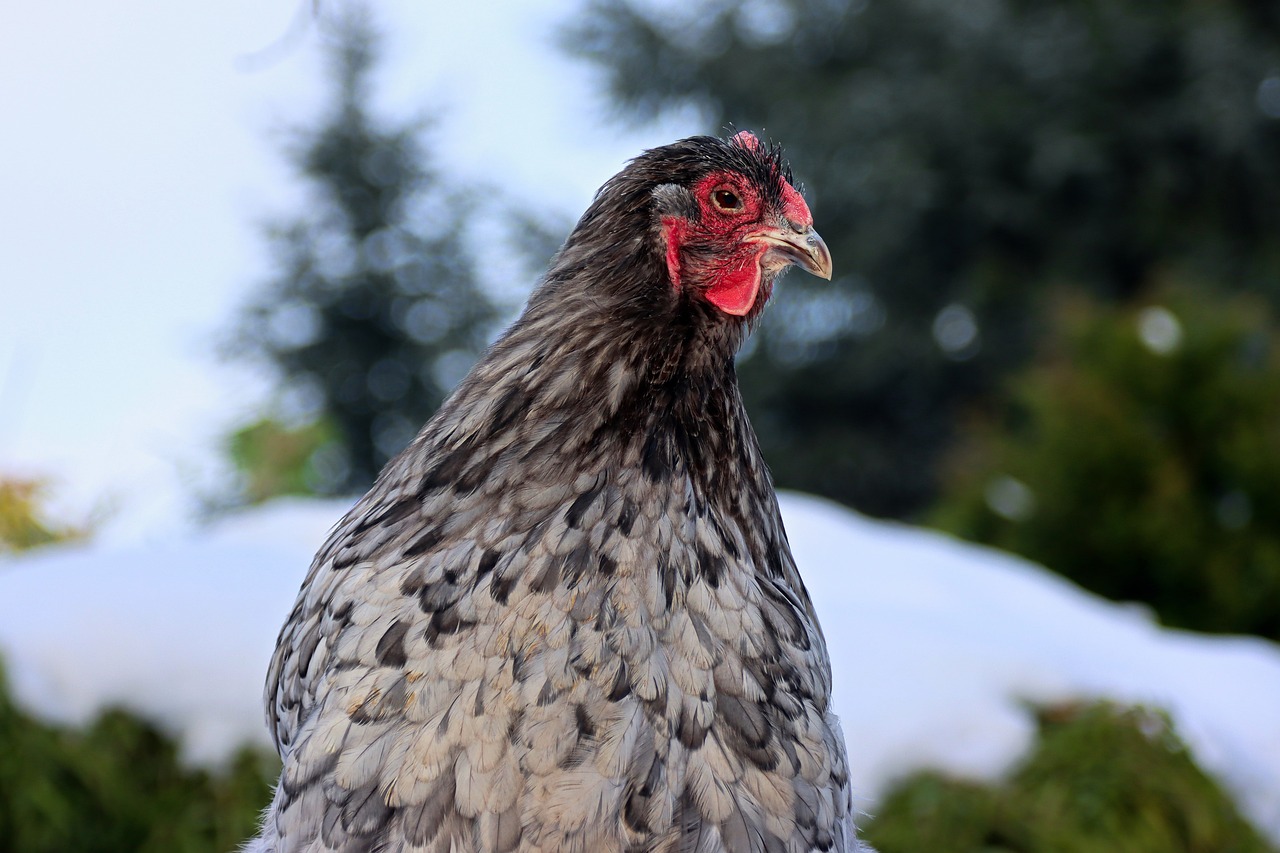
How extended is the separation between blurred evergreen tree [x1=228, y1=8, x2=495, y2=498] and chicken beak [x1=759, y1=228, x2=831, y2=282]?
971 cm

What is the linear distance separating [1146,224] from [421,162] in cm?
748

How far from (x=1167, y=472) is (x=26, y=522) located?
5.70 metres

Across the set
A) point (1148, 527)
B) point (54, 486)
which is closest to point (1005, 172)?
point (1148, 527)

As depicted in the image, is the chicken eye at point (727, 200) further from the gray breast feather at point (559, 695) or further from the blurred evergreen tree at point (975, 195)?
the blurred evergreen tree at point (975, 195)

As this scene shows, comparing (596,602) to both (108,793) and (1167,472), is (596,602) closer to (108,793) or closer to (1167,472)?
(108,793)

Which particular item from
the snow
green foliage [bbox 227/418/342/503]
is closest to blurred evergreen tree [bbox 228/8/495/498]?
green foliage [bbox 227/418/342/503]

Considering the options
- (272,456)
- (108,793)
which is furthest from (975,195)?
(108,793)

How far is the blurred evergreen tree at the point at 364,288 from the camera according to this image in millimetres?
11086

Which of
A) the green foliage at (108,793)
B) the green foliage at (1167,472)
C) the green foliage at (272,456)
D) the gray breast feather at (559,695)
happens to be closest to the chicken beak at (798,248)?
the gray breast feather at (559,695)

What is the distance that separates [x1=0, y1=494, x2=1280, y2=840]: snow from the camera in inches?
121

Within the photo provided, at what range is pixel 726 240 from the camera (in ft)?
4.87

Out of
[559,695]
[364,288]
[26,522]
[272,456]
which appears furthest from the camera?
[364,288]

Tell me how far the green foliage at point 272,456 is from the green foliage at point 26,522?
2439 mm

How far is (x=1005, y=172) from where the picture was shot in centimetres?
1301
